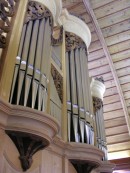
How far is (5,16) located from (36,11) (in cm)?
61

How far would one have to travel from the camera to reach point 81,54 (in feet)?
14.4

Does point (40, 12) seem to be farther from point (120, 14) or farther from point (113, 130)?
point (113, 130)

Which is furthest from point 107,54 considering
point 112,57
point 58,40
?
point 58,40

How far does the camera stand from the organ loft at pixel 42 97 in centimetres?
214

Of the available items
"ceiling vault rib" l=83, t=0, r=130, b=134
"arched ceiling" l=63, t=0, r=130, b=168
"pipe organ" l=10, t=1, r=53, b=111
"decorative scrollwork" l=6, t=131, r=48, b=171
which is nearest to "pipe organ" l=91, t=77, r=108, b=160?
"ceiling vault rib" l=83, t=0, r=130, b=134

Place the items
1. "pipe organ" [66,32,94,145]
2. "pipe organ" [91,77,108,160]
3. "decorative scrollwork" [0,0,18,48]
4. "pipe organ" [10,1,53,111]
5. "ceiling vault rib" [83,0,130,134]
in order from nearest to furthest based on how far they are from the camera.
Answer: "pipe organ" [10,1,53,111], "decorative scrollwork" [0,0,18,48], "pipe organ" [66,32,94,145], "pipe organ" [91,77,108,160], "ceiling vault rib" [83,0,130,134]

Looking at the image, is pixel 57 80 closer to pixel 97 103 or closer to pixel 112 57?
pixel 97 103

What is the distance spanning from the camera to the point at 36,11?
3.38 m

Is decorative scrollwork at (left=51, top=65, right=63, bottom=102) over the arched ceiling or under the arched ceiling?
under

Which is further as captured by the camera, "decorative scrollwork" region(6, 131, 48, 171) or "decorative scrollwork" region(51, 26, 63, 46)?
"decorative scrollwork" region(51, 26, 63, 46)

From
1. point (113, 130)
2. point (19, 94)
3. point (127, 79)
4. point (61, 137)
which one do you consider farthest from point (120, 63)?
point (19, 94)

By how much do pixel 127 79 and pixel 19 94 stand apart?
501 centimetres

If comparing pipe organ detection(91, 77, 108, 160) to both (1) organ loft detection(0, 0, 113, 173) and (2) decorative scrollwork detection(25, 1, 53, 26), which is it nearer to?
(1) organ loft detection(0, 0, 113, 173)

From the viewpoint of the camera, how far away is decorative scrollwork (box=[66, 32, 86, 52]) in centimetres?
431
